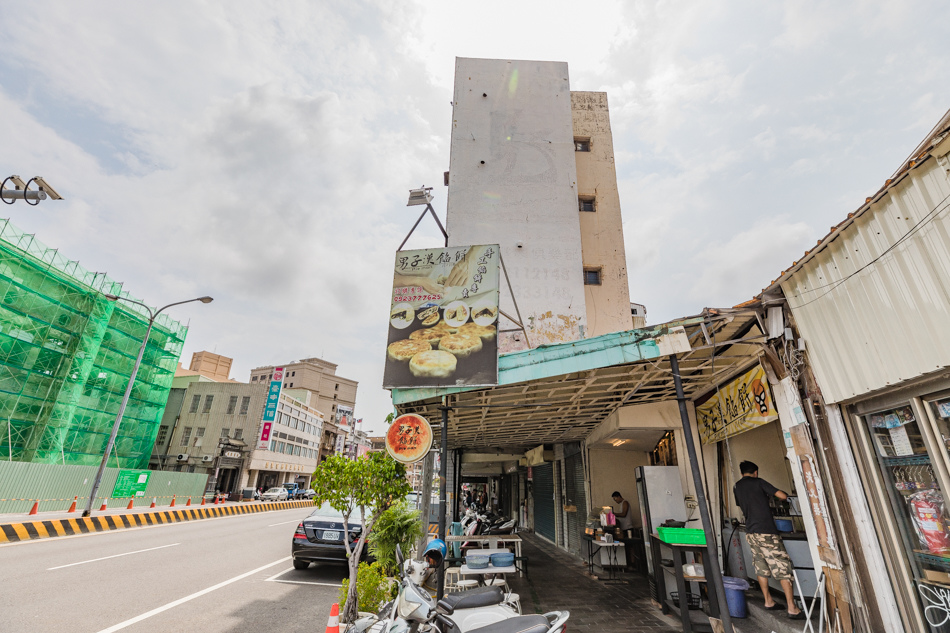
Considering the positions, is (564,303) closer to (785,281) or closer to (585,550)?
(585,550)

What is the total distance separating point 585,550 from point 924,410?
9084mm

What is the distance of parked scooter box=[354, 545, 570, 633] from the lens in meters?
3.53

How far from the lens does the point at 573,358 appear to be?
5.85m

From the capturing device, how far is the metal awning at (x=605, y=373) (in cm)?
546

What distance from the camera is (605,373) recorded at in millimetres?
6488

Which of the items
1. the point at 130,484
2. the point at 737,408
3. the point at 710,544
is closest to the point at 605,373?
the point at 737,408

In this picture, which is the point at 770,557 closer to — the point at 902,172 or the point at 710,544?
the point at 710,544

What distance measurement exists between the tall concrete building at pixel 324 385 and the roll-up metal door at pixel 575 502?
66724mm

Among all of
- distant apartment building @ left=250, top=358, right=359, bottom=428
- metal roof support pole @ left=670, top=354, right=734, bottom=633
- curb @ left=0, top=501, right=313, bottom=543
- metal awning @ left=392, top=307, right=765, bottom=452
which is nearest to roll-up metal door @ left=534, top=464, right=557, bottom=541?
metal awning @ left=392, top=307, right=765, bottom=452

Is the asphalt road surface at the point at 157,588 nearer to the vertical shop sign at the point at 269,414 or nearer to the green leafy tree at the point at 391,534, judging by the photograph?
the green leafy tree at the point at 391,534

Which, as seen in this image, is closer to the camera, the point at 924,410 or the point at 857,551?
the point at 924,410

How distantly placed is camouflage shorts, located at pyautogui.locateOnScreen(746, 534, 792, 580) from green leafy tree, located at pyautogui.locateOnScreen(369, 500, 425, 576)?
5.12 meters

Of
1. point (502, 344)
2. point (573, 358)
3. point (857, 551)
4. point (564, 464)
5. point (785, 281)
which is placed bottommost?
point (857, 551)

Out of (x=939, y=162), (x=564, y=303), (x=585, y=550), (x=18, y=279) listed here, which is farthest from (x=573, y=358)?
(x=18, y=279)
